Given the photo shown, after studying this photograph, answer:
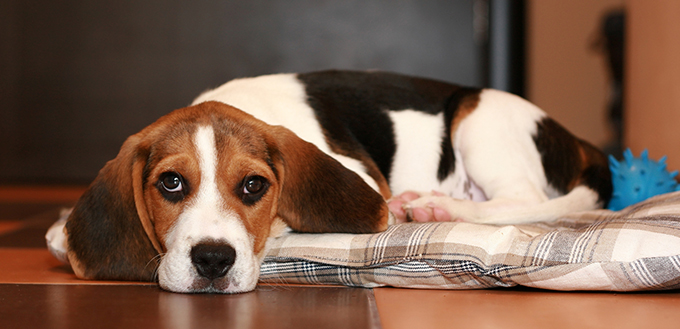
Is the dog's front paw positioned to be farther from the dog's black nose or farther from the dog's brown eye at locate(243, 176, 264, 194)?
the dog's black nose

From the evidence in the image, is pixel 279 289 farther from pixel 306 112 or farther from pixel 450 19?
pixel 450 19

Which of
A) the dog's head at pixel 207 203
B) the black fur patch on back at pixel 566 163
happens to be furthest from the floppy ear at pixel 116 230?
the black fur patch on back at pixel 566 163

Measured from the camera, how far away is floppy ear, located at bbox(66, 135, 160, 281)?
8.10 ft

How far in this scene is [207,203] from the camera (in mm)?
2305

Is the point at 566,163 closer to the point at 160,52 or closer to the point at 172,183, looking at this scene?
the point at 172,183

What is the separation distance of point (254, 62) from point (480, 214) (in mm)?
5596

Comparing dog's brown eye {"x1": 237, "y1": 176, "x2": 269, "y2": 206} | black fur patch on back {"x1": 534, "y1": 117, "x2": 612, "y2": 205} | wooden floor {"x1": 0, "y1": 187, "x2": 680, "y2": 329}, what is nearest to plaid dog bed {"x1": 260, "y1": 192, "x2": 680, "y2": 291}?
wooden floor {"x1": 0, "y1": 187, "x2": 680, "y2": 329}

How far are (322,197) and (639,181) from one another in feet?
5.86

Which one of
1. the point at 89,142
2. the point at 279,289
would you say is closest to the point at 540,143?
the point at 279,289

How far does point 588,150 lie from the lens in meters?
3.66

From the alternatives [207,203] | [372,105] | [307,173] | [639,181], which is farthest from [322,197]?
[639,181]

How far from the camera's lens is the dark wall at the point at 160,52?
8.10m

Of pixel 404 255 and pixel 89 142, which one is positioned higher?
pixel 404 255

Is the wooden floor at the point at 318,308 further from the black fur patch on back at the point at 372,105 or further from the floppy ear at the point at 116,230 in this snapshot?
the black fur patch on back at the point at 372,105
